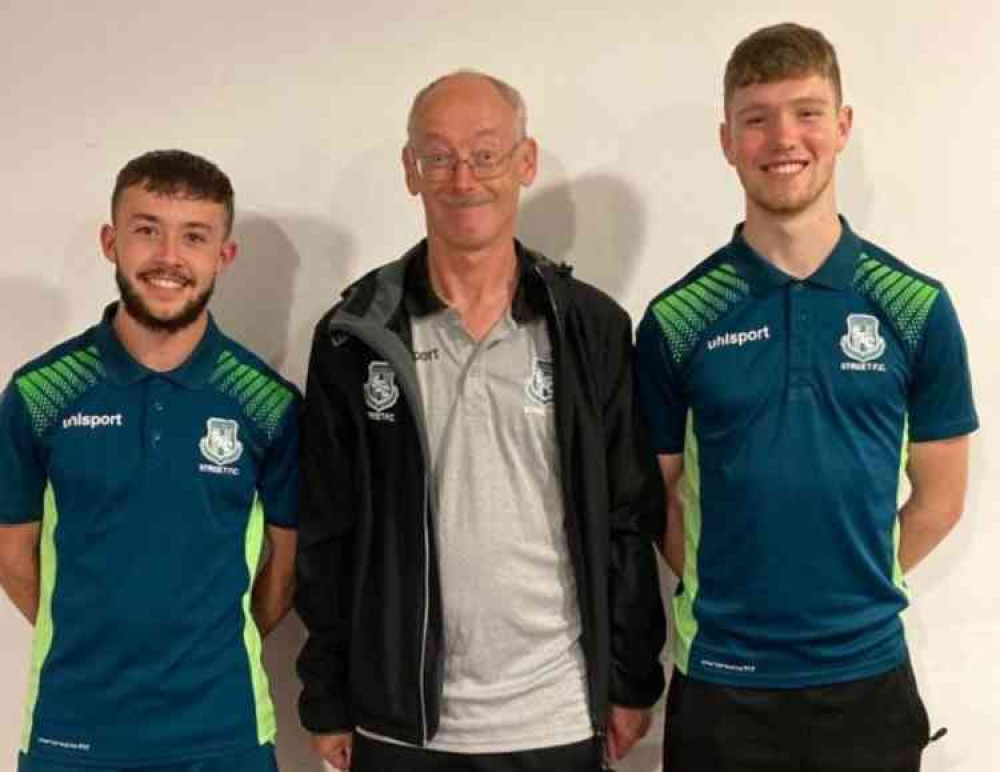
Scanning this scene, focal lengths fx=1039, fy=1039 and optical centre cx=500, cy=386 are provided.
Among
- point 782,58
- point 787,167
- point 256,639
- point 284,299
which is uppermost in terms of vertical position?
point 782,58

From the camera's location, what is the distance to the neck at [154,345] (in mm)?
1632

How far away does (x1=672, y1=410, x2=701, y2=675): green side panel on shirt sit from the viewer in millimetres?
1577

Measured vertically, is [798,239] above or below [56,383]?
above

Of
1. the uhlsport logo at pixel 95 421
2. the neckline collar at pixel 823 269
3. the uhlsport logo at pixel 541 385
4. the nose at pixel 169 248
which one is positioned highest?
the nose at pixel 169 248

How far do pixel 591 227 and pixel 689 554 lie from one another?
0.66m

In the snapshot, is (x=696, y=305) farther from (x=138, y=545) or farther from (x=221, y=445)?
(x=138, y=545)

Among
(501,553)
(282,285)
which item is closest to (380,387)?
(501,553)

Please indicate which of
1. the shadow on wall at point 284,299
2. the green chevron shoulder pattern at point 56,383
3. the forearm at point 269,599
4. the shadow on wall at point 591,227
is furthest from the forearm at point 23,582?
the shadow on wall at point 591,227

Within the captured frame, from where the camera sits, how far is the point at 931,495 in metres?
1.63

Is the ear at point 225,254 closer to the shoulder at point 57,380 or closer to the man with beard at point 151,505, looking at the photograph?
the man with beard at point 151,505

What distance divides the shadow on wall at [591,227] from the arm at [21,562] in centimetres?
99

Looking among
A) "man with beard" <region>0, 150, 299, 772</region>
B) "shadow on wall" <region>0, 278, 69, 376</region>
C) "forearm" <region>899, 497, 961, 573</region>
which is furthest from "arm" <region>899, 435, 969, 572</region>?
"shadow on wall" <region>0, 278, 69, 376</region>


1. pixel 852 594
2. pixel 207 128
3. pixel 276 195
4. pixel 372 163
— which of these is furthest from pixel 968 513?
pixel 207 128

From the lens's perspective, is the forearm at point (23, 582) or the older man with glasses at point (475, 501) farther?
the forearm at point (23, 582)
